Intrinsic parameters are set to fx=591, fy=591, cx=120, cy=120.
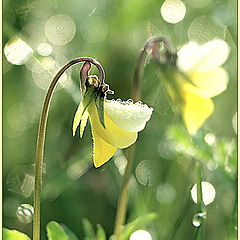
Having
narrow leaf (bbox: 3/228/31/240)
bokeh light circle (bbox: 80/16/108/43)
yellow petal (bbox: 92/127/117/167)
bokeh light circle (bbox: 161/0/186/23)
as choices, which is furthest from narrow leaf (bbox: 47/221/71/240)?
bokeh light circle (bbox: 161/0/186/23)

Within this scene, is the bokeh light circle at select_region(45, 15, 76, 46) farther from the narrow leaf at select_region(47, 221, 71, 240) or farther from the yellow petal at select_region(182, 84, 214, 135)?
the yellow petal at select_region(182, 84, 214, 135)

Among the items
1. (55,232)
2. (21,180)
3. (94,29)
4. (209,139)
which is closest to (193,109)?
(55,232)

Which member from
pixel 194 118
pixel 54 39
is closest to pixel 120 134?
pixel 194 118

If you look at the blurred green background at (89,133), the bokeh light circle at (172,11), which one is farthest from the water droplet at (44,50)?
the bokeh light circle at (172,11)

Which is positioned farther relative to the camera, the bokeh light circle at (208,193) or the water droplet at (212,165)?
the bokeh light circle at (208,193)

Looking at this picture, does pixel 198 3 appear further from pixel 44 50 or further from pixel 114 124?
pixel 114 124

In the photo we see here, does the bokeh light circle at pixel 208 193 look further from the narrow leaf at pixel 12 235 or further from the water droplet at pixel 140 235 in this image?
the narrow leaf at pixel 12 235
